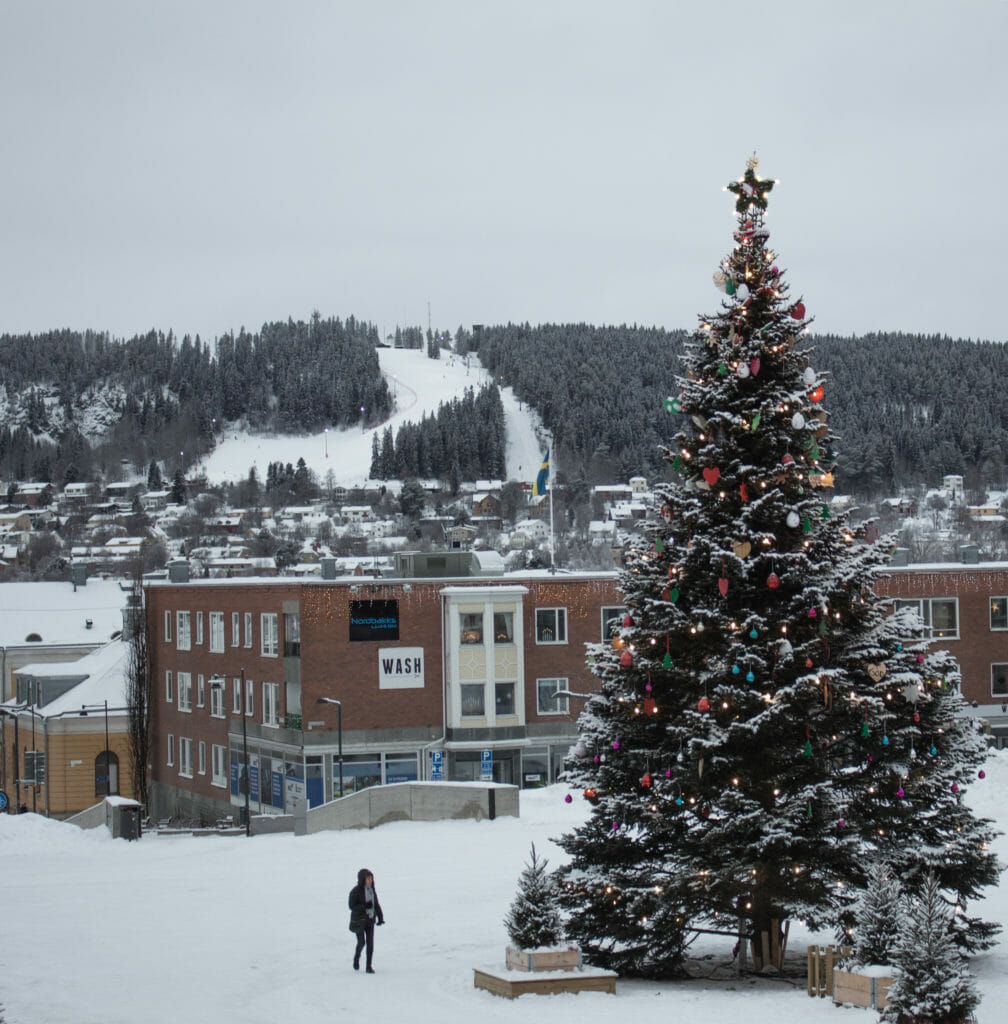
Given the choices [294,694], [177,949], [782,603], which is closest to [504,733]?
[294,694]

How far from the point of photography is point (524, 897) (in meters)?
17.0

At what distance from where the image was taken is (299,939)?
21203 mm

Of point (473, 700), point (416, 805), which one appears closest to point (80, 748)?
point (473, 700)

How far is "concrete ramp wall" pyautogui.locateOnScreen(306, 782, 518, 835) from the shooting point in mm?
35719

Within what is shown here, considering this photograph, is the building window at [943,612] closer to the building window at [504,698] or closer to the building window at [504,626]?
the building window at [504,626]

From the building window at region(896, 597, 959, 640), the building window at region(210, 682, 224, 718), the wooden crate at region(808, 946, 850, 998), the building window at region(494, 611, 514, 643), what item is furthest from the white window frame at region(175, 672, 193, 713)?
the wooden crate at region(808, 946, 850, 998)

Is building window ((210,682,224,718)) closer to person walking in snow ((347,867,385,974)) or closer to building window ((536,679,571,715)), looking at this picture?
building window ((536,679,571,715))

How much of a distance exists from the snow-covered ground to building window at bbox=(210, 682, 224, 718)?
70.8ft

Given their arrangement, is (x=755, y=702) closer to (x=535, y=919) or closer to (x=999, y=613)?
(x=535, y=919)

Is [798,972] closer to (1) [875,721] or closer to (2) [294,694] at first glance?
(1) [875,721]

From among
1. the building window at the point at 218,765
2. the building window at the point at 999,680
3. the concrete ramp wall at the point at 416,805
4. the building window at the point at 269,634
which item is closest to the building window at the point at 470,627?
the building window at the point at 269,634

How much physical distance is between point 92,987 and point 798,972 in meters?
8.52

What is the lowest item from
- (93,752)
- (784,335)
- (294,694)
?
(93,752)

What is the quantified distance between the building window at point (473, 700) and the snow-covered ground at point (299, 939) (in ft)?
53.8
